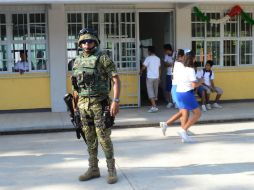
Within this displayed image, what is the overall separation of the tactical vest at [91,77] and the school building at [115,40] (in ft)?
15.5

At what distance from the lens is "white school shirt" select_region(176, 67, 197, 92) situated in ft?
25.8

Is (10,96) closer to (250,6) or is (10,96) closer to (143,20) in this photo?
(143,20)

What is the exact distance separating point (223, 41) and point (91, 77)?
769cm

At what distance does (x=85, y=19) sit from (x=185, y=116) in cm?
466

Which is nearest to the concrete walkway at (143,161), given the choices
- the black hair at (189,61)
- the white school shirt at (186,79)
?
the white school shirt at (186,79)

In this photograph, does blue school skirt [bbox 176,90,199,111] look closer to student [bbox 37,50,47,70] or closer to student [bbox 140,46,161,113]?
student [bbox 140,46,161,113]

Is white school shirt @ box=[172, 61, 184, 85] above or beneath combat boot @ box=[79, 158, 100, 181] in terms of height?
above

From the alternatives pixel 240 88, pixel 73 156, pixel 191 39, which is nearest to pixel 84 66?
pixel 73 156

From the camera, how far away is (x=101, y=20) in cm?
1160

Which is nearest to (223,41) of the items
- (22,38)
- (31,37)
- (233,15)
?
(233,15)

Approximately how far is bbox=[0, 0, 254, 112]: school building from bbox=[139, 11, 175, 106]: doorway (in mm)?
60

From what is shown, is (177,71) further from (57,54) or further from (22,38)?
(22,38)

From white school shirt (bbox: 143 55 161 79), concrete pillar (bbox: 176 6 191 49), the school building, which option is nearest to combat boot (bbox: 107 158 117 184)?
the school building

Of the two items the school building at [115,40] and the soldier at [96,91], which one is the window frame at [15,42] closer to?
the school building at [115,40]
